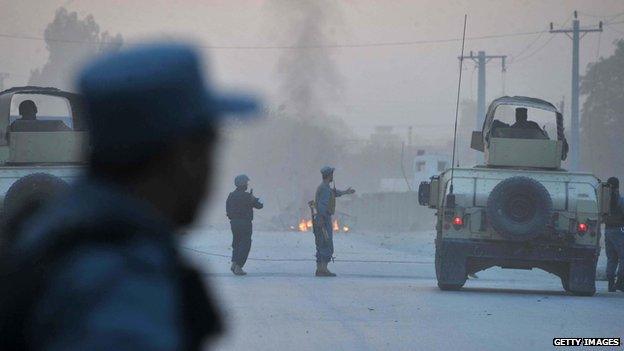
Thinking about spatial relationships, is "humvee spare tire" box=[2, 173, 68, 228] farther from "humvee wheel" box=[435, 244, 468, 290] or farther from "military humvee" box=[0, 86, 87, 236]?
"humvee wheel" box=[435, 244, 468, 290]

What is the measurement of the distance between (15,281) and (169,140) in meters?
24.2

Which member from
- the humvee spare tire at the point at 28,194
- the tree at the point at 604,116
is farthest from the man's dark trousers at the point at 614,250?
the tree at the point at 604,116

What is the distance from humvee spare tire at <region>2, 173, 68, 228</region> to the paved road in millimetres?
2778

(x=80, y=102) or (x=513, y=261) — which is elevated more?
(x=80, y=102)

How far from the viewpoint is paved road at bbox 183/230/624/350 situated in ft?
38.5

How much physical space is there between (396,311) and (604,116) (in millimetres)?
70938

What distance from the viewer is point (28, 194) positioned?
17047 millimetres

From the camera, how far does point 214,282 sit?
20297 mm

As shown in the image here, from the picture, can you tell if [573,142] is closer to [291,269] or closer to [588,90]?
[291,269]

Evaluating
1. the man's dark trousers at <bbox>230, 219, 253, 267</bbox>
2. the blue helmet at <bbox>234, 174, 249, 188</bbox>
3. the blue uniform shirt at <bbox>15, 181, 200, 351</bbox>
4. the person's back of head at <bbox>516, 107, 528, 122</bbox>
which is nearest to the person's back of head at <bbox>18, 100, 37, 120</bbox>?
the blue uniform shirt at <bbox>15, 181, 200, 351</bbox>

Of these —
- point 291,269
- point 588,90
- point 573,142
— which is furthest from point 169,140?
point 588,90

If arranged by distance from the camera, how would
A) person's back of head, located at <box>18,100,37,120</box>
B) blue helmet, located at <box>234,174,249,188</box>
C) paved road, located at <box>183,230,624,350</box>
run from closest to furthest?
1. paved road, located at <box>183,230,624,350</box>
2. person's back of head, located at <box>18,100,37,120</box>
3. blue helmet, located at <box>234,174,249,188</box>

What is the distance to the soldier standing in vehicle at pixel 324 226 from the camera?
74.9 ft

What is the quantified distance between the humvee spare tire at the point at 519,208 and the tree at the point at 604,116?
6238 cm
